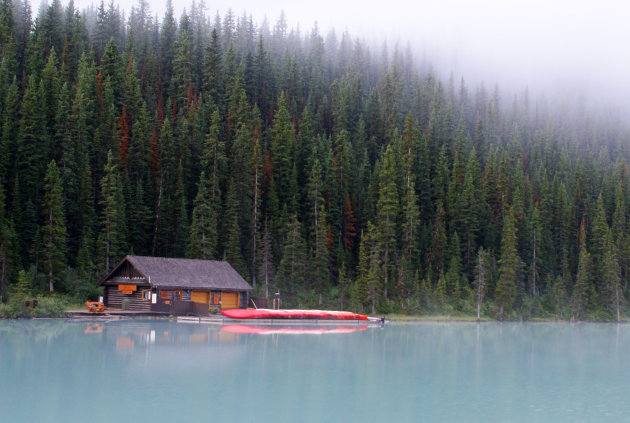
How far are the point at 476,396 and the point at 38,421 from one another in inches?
490

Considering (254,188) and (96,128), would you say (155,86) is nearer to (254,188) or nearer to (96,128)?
(96,128)

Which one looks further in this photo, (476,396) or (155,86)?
(155,86)

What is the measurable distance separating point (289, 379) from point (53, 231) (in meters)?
40.0

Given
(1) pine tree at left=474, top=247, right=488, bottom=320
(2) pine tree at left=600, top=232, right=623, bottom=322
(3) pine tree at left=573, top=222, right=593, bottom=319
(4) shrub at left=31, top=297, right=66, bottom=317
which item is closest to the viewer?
(4) shrub at left=31, top=297, right=66, bottom=317

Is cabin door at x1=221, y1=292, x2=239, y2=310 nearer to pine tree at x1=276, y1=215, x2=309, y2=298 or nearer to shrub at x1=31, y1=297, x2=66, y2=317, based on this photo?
pine tree at x1=276, y1=215, x2=309, y2=298

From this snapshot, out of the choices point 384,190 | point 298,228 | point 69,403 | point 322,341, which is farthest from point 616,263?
point 69,403

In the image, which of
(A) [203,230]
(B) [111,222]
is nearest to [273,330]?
(A) [203,230]

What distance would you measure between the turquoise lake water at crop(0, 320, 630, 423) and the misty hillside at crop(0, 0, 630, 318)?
83.8 feet

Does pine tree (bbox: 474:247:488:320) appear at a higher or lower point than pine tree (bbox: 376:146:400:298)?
lower

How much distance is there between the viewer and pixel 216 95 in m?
87.4

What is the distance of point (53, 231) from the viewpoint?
179 ft

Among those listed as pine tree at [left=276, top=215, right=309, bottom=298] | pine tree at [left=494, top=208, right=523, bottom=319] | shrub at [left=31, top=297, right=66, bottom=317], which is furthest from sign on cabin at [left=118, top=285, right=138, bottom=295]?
pine tree at [left=494, top=208, right=523, bottom=319]

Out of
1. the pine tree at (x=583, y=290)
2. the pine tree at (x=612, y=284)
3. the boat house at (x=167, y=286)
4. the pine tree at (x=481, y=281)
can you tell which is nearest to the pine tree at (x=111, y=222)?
the boat house at (x=167, y=286)

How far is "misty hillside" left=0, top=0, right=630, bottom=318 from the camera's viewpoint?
61.4 m
